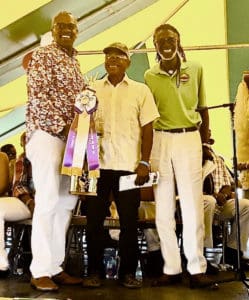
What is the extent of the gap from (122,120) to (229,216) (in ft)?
4.49

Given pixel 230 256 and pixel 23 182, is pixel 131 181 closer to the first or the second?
pixel 23 182

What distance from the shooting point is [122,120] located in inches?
129

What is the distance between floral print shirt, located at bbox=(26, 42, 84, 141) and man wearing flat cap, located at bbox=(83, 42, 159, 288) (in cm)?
24

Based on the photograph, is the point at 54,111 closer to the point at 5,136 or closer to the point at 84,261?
the point at 84,261

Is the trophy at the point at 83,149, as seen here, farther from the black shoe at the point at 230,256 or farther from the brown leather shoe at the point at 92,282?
the black shoe at the point at 230,256

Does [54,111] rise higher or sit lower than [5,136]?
lower

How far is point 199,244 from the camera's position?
320 centimetres

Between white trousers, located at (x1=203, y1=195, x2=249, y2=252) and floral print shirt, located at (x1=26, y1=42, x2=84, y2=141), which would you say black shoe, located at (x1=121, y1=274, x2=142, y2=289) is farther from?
white trousers, located at (x1=203, y1=195, x2=249, y2=252)

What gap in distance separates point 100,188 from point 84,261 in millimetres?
1046

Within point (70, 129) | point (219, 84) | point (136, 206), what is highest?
point (219, 84)

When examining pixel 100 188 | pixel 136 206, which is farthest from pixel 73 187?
pixel 136 206

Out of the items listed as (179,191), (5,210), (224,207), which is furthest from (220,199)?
(5,210)

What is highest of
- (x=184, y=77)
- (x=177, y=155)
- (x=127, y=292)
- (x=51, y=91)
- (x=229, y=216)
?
(x=184, y=77)

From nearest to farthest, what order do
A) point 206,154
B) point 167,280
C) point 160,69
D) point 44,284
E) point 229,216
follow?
point 44,284
point 167,280
point 160,69
point 206,154
point 229,216
